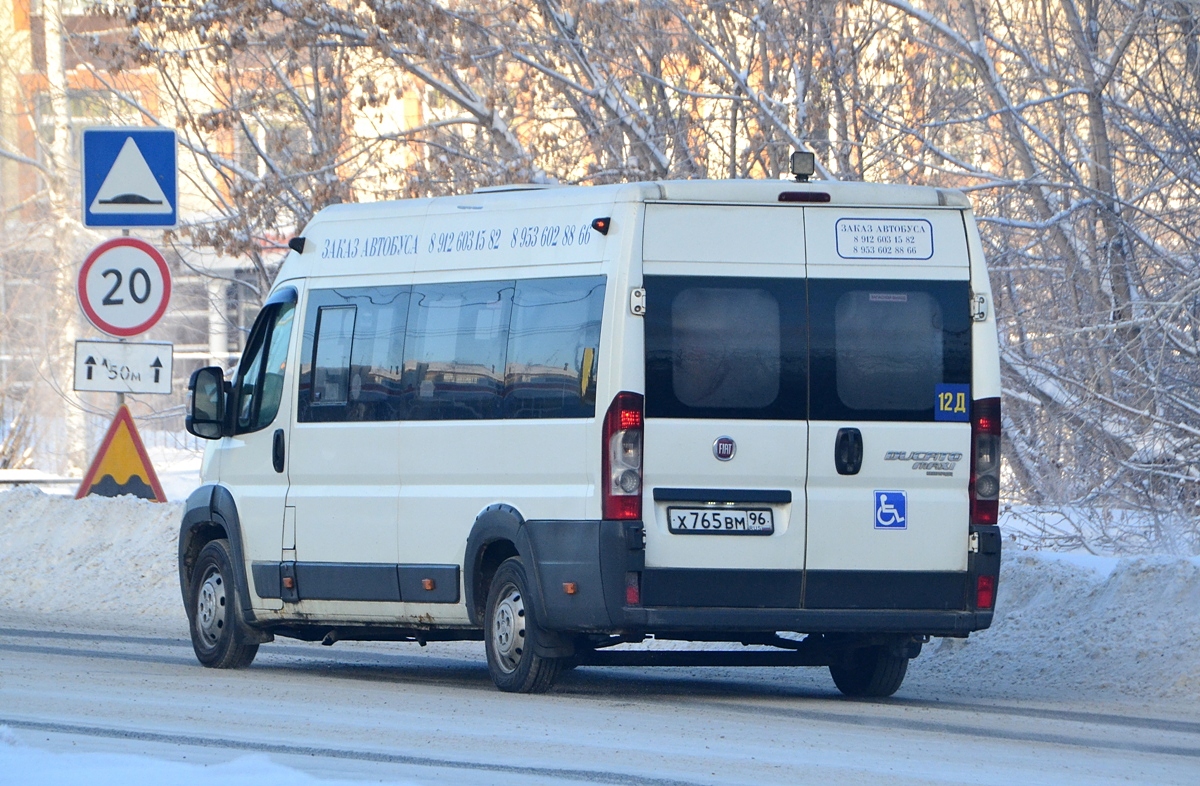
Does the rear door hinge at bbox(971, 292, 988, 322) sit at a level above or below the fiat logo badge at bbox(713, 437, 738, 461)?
above

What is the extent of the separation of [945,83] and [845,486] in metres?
8.99

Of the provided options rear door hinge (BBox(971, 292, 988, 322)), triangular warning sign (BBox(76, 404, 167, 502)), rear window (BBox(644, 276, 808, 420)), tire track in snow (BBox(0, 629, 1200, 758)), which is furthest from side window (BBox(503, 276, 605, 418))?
triangular warning sign (BBox(76, 404, 167, 502))

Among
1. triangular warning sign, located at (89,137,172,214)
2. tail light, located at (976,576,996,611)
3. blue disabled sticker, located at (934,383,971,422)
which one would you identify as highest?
triangular warning sign, located at (89,137,172,214)

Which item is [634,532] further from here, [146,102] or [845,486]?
[146,102]

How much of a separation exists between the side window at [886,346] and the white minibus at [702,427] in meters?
0.01

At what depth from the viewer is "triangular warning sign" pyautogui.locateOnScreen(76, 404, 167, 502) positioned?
47.2 feet

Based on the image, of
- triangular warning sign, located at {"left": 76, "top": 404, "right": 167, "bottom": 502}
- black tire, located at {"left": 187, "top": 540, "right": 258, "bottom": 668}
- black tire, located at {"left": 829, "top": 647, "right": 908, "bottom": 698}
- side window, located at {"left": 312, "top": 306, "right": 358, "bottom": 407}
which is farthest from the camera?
triangular warning sign, located at {"left": 76, "top": 404, "right": 167, "bottom": 502}

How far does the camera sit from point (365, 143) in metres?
19.6

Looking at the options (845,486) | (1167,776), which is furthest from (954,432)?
(1167,776)

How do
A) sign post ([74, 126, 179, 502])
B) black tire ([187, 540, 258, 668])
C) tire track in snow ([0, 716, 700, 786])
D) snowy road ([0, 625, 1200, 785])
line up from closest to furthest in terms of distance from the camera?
tire track in snow ([0, 716, 700, 786]) → snowy road ([0, 625, 1200, 785]) → black tire ([187, 540, 258, 668]) → sign post ([74, 126, 179, 502])

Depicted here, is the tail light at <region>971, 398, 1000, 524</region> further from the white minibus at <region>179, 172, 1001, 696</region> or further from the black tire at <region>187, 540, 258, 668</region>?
the black tire at <region>187, 540, 258, 668</region>

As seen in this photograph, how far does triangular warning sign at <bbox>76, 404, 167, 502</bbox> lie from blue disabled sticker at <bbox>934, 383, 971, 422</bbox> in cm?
740

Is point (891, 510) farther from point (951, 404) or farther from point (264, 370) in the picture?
point (264, 370)

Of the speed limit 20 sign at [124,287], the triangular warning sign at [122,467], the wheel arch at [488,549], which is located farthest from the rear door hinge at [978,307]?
the triangular warning sign at [122,467]
